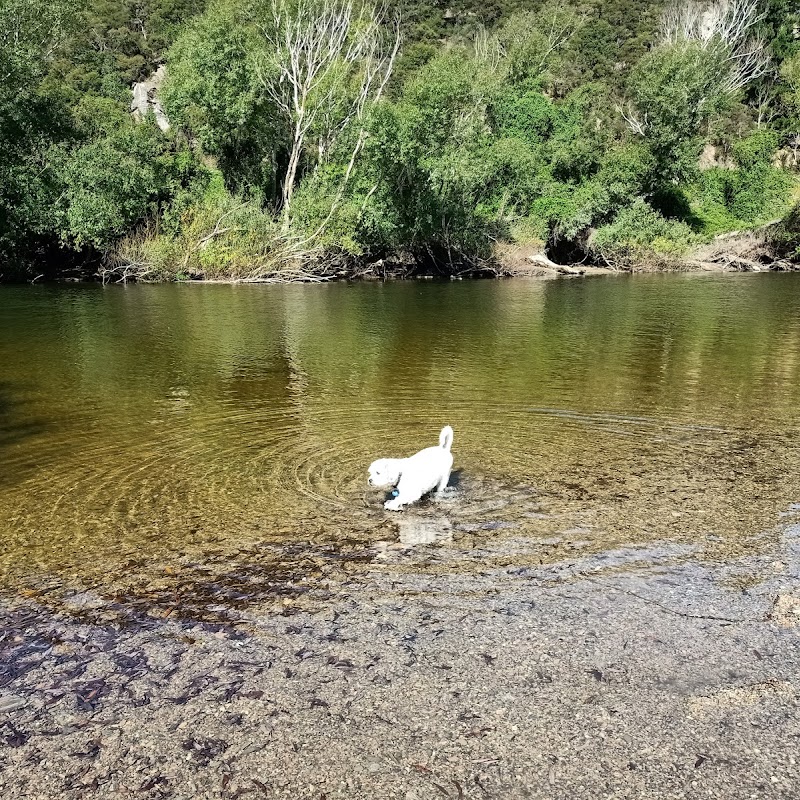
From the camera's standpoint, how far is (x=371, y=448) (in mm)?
8609

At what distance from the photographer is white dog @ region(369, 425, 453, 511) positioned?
256 inches

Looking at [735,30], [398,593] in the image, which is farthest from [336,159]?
[735,30]

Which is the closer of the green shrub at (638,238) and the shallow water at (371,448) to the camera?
the shallow water at (371,448)

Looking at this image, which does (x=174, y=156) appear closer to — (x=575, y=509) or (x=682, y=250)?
(x=682, y=250)

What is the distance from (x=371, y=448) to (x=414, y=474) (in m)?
2.13

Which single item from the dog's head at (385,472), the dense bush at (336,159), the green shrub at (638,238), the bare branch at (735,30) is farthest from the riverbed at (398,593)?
→ the bare branch at (735,30)

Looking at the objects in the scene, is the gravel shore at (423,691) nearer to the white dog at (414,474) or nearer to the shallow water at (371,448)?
the shallow water at (371,448)

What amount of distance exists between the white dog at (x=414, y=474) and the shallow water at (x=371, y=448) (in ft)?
0.54

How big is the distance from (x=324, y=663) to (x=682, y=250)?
157ft

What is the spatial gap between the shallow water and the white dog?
0.54 feet

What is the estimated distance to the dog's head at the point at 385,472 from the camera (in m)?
6.66

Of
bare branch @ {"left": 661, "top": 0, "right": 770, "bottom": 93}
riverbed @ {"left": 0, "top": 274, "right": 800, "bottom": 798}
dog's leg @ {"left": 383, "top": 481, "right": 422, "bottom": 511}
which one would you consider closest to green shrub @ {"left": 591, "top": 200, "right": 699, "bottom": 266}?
bare branch @ {"left": 661, "top": 0, "right": 770, "bottom": 93}

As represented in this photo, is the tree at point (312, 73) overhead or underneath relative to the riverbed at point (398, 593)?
overhead

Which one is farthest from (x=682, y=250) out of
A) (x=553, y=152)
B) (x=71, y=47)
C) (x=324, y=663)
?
(x=71, y=47)
